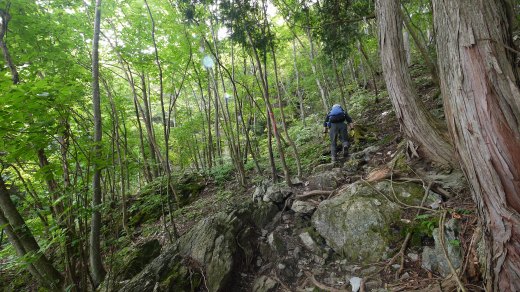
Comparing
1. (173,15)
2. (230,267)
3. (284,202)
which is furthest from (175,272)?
(173,15)

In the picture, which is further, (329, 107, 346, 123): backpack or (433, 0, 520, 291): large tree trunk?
(329, 107, 346, 123): backpack

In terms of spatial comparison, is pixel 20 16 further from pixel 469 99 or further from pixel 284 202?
pixel 469 99

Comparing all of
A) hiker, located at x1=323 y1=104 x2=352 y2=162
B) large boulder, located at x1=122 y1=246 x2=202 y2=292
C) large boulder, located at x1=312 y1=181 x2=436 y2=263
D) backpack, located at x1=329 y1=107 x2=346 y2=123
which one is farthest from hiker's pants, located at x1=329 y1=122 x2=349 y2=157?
large boulder, located at x1=122 y1=246 x2=202 y2=292

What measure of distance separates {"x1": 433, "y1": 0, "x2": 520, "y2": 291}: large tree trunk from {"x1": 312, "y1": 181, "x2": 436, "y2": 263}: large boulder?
4.65 feet

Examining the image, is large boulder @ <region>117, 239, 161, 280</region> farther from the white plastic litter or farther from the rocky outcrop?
the white plastic litter

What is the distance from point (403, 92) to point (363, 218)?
236 centimetres

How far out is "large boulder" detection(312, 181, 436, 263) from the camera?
12.1 feet


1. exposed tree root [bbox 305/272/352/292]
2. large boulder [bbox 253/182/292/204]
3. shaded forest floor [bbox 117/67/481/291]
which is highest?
large boulder [bbox 253/182/292/204]

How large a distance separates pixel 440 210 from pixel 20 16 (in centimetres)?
715

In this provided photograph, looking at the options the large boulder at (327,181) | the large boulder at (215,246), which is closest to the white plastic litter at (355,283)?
the large boulder at (215,246)

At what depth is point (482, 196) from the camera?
233 centimetres

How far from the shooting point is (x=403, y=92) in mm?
4375

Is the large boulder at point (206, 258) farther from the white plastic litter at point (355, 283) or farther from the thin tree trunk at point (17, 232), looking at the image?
the white plastic litter at point (355, 283)

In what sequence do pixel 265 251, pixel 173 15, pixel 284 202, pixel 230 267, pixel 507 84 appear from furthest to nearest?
pixel 173 15 → pixel 284 202 → pixel 265 251 → pixel 230 267 → pixel 507 84
